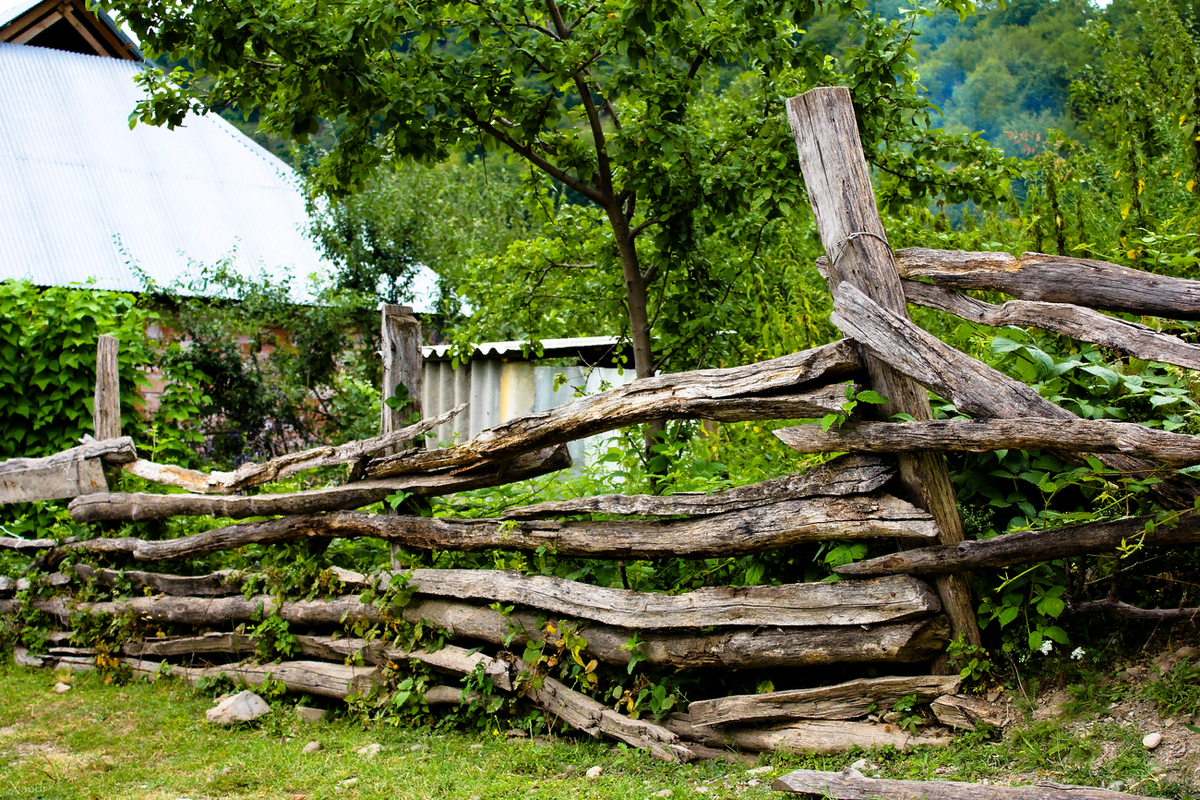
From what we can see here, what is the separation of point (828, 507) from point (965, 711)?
0.84 m

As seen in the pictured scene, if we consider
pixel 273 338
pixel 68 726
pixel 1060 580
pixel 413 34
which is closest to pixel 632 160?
pixel 413 34

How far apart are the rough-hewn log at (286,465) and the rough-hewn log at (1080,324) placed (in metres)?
2.18

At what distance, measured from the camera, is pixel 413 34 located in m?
5.14

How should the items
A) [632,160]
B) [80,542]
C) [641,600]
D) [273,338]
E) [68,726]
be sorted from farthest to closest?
[273,338] → [80,542] → [632,160] → [68,726] → [641,600]

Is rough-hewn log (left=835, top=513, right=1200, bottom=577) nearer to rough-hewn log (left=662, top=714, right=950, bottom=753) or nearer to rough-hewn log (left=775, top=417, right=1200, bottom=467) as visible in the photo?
rough-hewn log (left=775, top=417, right=1200, bottom=467)

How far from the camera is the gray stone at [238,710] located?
4.74 m

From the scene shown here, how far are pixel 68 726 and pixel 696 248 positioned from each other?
4575mm

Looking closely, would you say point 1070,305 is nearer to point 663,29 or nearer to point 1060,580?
point 1060,580

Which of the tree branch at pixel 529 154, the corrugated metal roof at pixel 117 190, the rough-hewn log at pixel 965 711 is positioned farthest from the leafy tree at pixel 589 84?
the corrugated metal roof at pixel 117 190

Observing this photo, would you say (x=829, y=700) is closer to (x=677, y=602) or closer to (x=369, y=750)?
(x=677, y=602)

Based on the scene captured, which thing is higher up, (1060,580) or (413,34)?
(413,34)

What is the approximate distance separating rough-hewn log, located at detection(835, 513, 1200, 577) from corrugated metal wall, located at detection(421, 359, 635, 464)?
3.95 m

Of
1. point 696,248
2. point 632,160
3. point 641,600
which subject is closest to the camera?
point 641,600

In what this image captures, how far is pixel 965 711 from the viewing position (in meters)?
3.16
